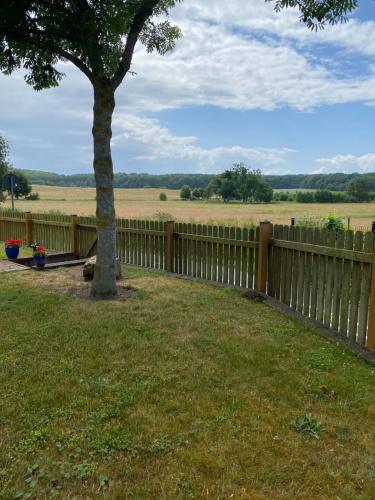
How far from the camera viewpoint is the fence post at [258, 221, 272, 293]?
6.32 meters

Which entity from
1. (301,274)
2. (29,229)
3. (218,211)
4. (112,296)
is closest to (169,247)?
(112,296)

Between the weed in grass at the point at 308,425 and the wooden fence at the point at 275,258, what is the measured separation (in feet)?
5.50

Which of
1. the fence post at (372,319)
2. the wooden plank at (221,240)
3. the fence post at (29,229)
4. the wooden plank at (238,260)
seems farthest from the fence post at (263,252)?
the fence post at (29,229)

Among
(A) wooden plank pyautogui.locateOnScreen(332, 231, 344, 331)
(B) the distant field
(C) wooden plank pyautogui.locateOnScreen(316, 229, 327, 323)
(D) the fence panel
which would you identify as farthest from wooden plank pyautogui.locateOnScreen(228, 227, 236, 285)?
(B) the distant field

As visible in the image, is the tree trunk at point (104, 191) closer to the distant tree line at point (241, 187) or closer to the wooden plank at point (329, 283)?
the wooden plank at point (329, 283)

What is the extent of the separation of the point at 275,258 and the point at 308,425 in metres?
3.48

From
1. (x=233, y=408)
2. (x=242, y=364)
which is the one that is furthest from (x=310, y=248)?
(x=233, y=408)

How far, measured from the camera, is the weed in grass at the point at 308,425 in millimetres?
2867

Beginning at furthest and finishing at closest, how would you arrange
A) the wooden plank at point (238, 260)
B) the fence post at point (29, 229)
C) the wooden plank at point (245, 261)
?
the fence post at point (29, 229), the wooden plank at point (238, 260), the wooden plank at point (245, 261)

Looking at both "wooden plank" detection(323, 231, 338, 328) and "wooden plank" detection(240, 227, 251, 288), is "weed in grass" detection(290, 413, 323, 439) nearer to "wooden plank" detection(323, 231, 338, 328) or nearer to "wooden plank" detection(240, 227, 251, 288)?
"wooden plank" detection(323, 231, 338, 328)

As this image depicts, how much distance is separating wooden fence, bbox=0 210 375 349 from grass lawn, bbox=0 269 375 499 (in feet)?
1.49

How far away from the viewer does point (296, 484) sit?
236 centimetres

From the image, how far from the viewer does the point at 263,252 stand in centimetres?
636

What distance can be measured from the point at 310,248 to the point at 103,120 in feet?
11.5
